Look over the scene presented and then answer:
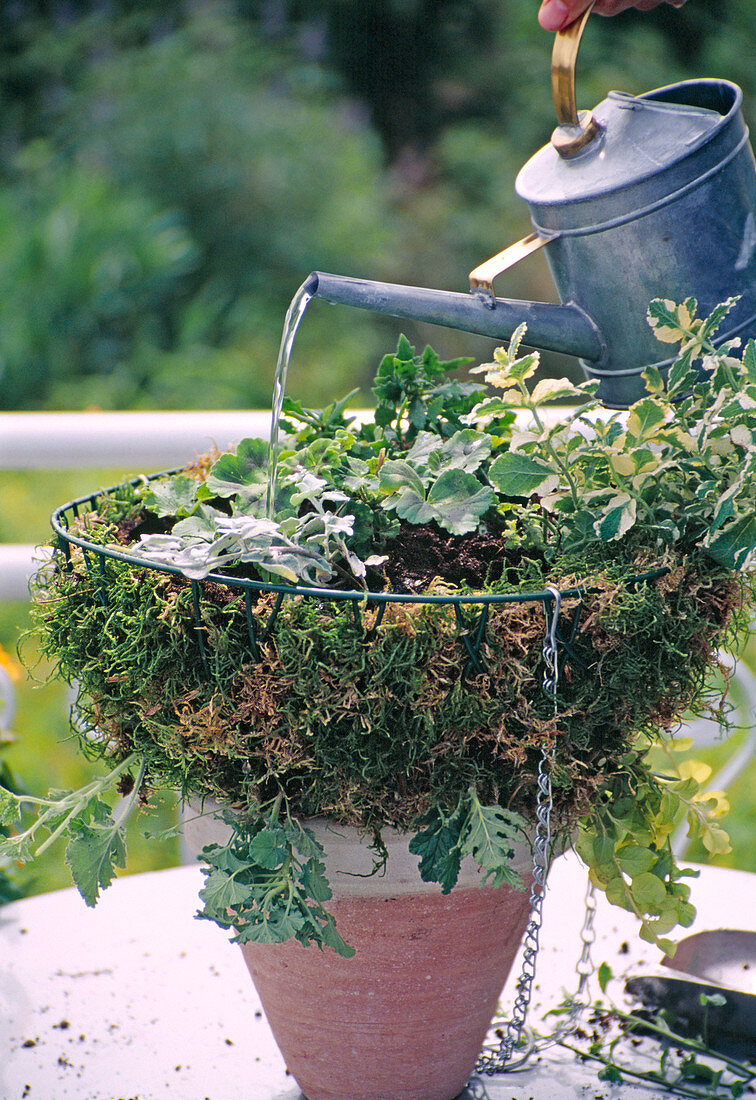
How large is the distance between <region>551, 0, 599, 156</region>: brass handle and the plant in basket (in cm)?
20

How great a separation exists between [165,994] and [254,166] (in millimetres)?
4913

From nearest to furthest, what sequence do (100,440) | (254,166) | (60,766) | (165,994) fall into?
(165,994), (100,440), (60,766), (254,166)

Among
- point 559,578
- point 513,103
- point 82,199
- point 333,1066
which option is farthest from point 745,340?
point 513,103

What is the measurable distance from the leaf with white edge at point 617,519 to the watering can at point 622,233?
21cm

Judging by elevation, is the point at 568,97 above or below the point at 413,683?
above

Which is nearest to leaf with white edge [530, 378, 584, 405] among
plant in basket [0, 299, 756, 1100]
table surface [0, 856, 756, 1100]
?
plant in basket [0, 299, 756, 1100]

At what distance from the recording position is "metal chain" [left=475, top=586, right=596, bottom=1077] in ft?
2.06

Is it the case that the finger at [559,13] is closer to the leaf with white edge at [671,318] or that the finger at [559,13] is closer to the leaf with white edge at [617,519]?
the leaf with white edge at [671,318]

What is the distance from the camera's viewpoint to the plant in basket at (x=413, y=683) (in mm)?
631

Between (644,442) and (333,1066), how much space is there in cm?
49

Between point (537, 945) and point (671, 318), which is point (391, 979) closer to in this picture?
point (537, 945)

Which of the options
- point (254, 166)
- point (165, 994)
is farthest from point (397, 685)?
point (254, 166)

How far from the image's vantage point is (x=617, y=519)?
666mm

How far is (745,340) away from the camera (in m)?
0.87
